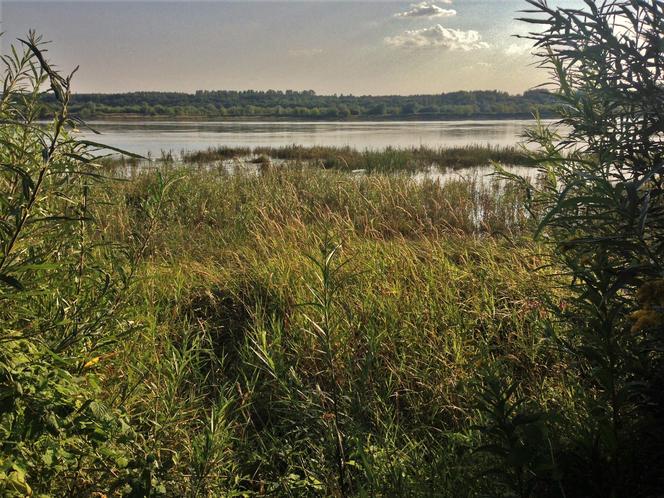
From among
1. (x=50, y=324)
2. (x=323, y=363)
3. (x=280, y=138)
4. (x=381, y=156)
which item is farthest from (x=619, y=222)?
(x=280, y=138)

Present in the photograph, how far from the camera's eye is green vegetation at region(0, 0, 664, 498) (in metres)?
1.44

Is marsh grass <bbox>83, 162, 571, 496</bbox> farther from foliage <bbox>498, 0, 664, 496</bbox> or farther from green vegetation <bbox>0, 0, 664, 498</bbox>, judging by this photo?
foliage <bbox>498, 0, 664, 496</bbox>

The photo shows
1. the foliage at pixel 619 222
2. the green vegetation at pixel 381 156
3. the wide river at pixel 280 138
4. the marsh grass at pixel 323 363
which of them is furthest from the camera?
the wide river at pixel 280 138

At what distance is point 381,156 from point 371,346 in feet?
49.8

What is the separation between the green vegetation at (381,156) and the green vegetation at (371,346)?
13060 mm

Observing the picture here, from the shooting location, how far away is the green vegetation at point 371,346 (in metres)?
1.44

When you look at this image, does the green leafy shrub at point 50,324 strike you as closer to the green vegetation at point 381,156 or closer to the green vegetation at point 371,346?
the green vegetation at point 371,346

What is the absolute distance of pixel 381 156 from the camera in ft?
57.3

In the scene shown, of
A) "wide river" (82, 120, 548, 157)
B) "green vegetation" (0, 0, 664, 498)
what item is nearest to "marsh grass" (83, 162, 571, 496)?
"green vegetation" (0, 0, 664, 498)

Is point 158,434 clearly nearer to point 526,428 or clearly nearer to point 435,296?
point 526,428

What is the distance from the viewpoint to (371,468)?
2.11 metres

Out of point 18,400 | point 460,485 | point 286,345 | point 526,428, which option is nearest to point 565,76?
point 526,428

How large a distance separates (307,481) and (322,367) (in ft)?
3.25

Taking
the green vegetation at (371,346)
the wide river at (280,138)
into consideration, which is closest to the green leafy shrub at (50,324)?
the green vegetation at (371,346)
